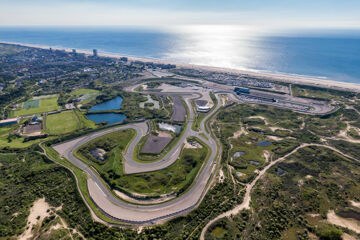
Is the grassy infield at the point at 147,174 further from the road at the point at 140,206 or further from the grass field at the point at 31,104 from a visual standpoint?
the grass field at the point at 31,104

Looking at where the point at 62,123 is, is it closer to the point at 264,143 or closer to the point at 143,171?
the point at 143,171

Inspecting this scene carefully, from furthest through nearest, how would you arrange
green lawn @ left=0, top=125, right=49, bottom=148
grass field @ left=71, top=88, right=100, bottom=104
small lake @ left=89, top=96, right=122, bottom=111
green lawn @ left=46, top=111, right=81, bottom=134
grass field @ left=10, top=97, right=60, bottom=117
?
grass field @ left=71, top=88, right=100, bottom=104, small lake @ left=89, top=96, right=122, bottom=111, grass field @ left=10, top=97, right=60, bottom=117, green lawn @ left=46, top=111, right=81, bottom=134, green lawn @ left=0, top=125, right=49, bottom=148

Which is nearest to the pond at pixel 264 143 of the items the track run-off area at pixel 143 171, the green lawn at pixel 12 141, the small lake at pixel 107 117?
the track run-off area at pixel 143 171

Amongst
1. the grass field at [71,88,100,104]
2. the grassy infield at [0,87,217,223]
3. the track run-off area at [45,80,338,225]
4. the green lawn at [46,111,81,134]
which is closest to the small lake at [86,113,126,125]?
the green lawn at [46,111,81,134]

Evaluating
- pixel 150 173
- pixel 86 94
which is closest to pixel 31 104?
pixel 86 94

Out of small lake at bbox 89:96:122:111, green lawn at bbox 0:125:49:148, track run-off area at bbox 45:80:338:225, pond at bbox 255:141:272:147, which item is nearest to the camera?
track run-off area at bbox 45:80:338:225

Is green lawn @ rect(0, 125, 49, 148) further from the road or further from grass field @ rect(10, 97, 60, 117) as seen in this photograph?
grass field @ rect(10, 97, 60, 117)
